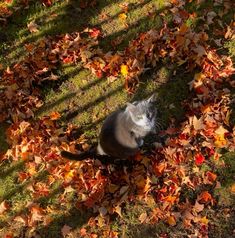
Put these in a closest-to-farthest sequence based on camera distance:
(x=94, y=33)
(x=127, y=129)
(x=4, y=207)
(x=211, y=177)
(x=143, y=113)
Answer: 1. (x=143, y=113)
2. (x=127, y=129)
3. (x=211, y=177)
4. (x=4, y=207)
5. (x=94, y=33)

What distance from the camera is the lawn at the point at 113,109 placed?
532 centimetres

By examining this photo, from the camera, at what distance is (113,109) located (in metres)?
5.98

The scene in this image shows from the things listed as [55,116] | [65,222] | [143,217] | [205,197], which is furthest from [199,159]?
[55,116]

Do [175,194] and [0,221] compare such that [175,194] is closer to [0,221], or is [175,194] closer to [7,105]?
→ [0,221]

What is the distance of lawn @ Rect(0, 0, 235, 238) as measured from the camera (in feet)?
17.5

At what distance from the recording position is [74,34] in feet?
21.4

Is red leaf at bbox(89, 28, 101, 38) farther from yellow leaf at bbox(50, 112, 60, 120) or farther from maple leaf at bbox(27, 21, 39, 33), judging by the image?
yellow leaf at bbox(50, 112, 60, 120)

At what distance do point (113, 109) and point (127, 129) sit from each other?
115 cm

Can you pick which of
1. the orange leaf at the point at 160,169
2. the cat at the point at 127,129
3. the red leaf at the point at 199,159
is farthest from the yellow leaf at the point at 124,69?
the red leaf at the point at 199,159

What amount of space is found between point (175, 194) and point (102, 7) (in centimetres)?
345

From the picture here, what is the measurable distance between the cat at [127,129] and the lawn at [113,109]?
1.84 ft

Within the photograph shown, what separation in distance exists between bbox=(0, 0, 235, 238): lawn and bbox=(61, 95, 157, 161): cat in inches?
22.0

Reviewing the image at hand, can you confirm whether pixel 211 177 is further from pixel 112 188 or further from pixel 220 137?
pixel 112 188

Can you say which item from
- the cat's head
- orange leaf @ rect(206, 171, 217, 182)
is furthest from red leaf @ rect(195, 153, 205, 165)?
the cat's head
